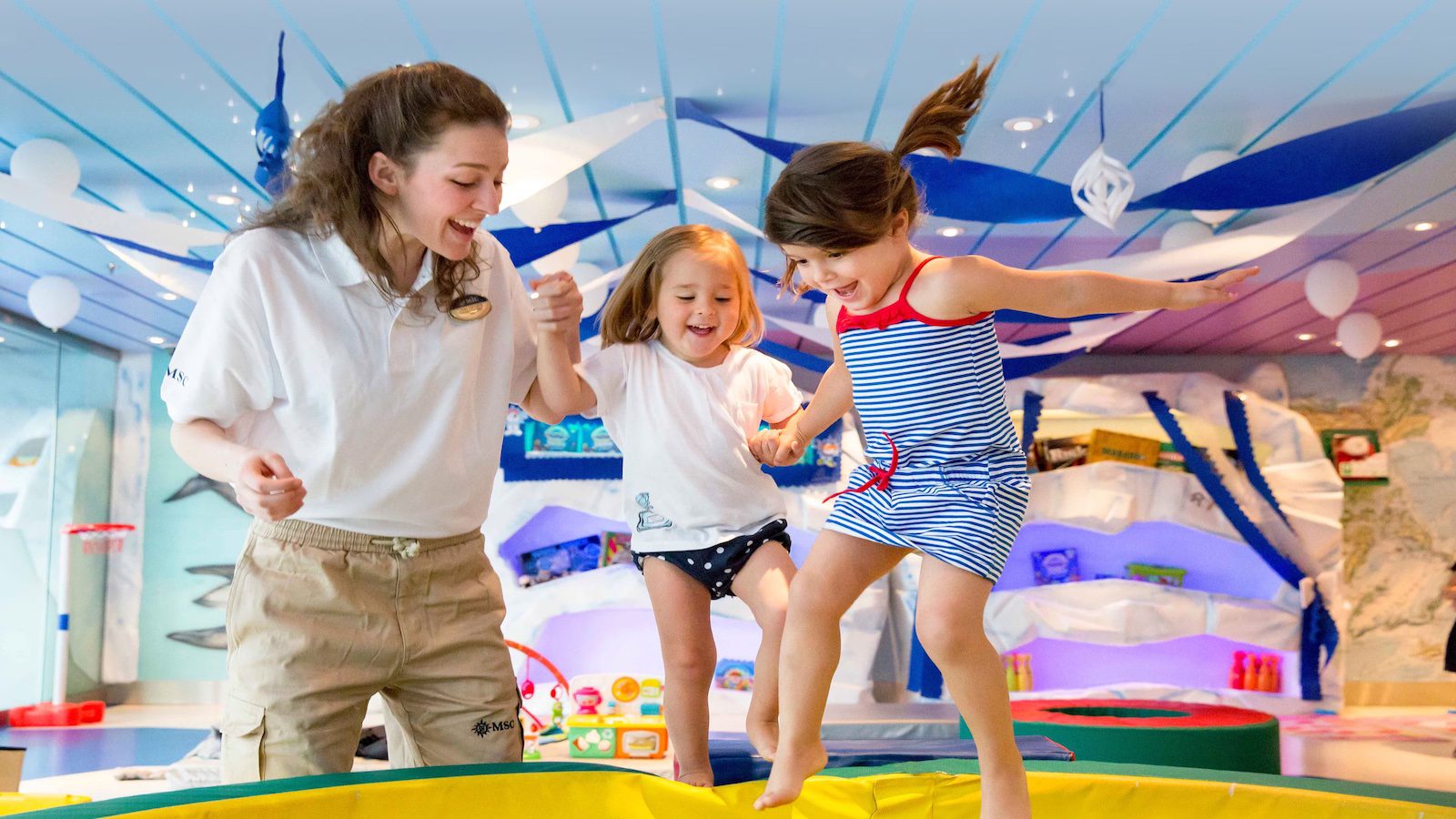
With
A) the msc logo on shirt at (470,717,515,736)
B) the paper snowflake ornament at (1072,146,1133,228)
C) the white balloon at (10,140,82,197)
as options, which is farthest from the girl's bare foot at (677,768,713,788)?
the white balloon at (10,140,82,197)

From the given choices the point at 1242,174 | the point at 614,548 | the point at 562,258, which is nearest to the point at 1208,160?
the point at 1242,174

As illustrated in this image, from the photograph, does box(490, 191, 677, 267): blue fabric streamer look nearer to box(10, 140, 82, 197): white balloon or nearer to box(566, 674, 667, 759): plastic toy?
box(10, 140, 82, 197): white balloon

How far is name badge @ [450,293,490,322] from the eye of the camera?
68.4 inches

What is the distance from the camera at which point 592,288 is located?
5.25m

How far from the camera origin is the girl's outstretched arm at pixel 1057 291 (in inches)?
63.1

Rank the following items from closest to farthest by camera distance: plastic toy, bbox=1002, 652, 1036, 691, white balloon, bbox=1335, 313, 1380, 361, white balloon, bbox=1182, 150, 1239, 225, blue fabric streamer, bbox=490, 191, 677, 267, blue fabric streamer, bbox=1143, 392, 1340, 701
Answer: white balloon, bbox=1182, 150, 1239, 225, blue fabric streamer, bbox=490, 191, 677, 267, white balloon, bbox=1335, 313, 1380, 361, blue fabric streamer, bbox=1143, 392, 1340, 701, plastic toy, bbox=1002, 652, 1036, 691

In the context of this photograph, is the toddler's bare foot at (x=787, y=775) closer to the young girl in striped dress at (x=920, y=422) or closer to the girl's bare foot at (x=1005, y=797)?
the young girl in striped dress at (x=920, y=422)

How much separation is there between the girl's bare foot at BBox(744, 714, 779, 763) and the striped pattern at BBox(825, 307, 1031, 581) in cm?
46

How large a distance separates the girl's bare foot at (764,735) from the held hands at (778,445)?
17.2 inches

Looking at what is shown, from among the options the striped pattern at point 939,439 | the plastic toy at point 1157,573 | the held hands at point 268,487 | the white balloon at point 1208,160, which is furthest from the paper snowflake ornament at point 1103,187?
the plastic toy at point 1157,573

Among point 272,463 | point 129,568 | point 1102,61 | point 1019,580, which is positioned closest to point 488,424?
point 272,463

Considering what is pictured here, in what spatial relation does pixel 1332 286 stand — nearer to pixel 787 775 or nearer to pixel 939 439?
pixel 939 439

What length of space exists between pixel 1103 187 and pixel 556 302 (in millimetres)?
2326

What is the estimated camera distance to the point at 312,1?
3.18 metres
